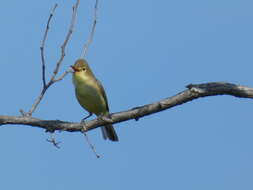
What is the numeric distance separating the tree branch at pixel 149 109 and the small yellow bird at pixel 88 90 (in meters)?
2.35

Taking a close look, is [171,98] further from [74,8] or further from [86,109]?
[86,109]

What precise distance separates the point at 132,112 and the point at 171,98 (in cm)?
43

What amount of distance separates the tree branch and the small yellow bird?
235 centimetres

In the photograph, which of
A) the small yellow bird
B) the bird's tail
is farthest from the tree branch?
the bird's tail

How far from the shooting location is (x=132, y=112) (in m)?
4.68

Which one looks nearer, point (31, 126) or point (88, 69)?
point (31, 126)

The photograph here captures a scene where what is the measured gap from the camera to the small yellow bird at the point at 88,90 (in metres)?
7.49

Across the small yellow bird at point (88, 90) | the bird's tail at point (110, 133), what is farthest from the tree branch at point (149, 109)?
the bird's tail at point (110, 133)

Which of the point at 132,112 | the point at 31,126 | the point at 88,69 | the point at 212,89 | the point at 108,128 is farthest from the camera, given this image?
the point at 108,128

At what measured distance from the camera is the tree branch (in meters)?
4.32

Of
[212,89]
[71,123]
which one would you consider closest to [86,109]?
[71,123]

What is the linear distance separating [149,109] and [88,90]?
321 centimetres

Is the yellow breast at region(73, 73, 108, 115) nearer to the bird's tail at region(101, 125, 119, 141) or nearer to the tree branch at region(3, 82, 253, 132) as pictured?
the bird's tail at region(101, 125, 119, 141)

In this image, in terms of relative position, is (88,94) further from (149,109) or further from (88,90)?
(149,109)
